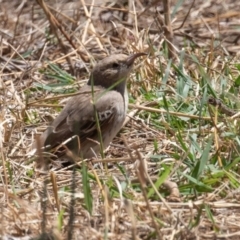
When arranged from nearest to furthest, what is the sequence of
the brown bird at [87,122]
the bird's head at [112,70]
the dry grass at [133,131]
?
the dry grass at [133,131]
the brown bird at [87,122]
the bird's head at [112,70]

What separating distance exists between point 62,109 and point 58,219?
2256mm

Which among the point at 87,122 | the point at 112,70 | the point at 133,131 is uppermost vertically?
the point at 112,70

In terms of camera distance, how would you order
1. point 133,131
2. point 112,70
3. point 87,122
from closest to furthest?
point 87,122
point 133,131
point 112,70

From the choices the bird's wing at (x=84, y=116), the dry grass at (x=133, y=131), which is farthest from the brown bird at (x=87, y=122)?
the dry grass at (x=133, y=131)

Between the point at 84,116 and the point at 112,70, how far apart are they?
1.74ft

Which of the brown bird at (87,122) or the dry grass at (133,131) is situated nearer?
the dry grass at (133,131)

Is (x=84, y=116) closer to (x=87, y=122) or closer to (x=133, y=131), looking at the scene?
(x=87, y=122)

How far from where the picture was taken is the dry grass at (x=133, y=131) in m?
4.73

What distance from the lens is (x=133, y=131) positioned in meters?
6.64

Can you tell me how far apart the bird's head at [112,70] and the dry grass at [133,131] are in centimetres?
26

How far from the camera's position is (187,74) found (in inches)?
287

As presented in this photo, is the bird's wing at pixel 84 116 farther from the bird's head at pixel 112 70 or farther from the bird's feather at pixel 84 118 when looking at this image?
the bird's head at pixel 112 70

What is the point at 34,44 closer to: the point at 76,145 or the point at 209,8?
the point at 209,8

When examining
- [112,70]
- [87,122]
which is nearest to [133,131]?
[87,122]
